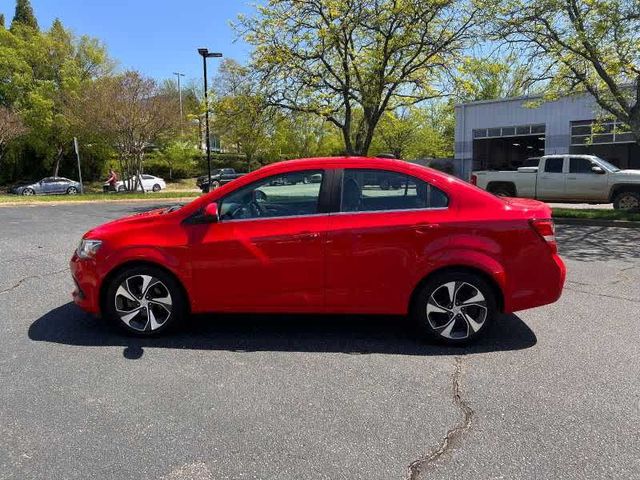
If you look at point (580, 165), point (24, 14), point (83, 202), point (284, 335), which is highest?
point (24, 14)

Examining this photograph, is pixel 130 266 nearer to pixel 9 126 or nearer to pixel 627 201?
pixel 627 201

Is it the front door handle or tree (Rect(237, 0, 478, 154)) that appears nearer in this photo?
the front door handle

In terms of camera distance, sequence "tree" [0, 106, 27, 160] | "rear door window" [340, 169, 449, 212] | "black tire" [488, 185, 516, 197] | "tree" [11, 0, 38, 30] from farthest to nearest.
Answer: "tree" [11, 0, 38, 30], "tree" [0, 106, 27, 160], "black tire" [488, 185, 516, 197], "rear door window" [340, 169, 449, 212]

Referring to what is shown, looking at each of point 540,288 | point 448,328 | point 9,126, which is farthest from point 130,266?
point 9,126

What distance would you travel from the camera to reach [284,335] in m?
4.81

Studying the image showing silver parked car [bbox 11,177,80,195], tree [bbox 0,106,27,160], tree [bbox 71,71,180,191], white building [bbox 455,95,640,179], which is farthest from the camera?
silver parked car [bbox 11,177,80,195]

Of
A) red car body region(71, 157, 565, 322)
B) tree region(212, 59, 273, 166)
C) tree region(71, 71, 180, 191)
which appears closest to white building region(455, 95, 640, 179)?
tree region(212, 59, 273, 166)

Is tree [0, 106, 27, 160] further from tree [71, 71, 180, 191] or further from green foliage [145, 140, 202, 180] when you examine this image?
green foliage [145, 140, 202, 180]

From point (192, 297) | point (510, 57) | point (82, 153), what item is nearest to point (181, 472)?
point (192, 297)

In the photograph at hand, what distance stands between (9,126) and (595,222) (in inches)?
1443

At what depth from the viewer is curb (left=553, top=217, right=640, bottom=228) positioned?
12805 millimetres

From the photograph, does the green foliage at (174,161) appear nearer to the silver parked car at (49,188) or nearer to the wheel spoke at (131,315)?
the silver parked car at (49,188)

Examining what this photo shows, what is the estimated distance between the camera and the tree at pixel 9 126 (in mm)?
35125

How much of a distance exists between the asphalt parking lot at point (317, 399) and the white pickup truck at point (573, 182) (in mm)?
11897
